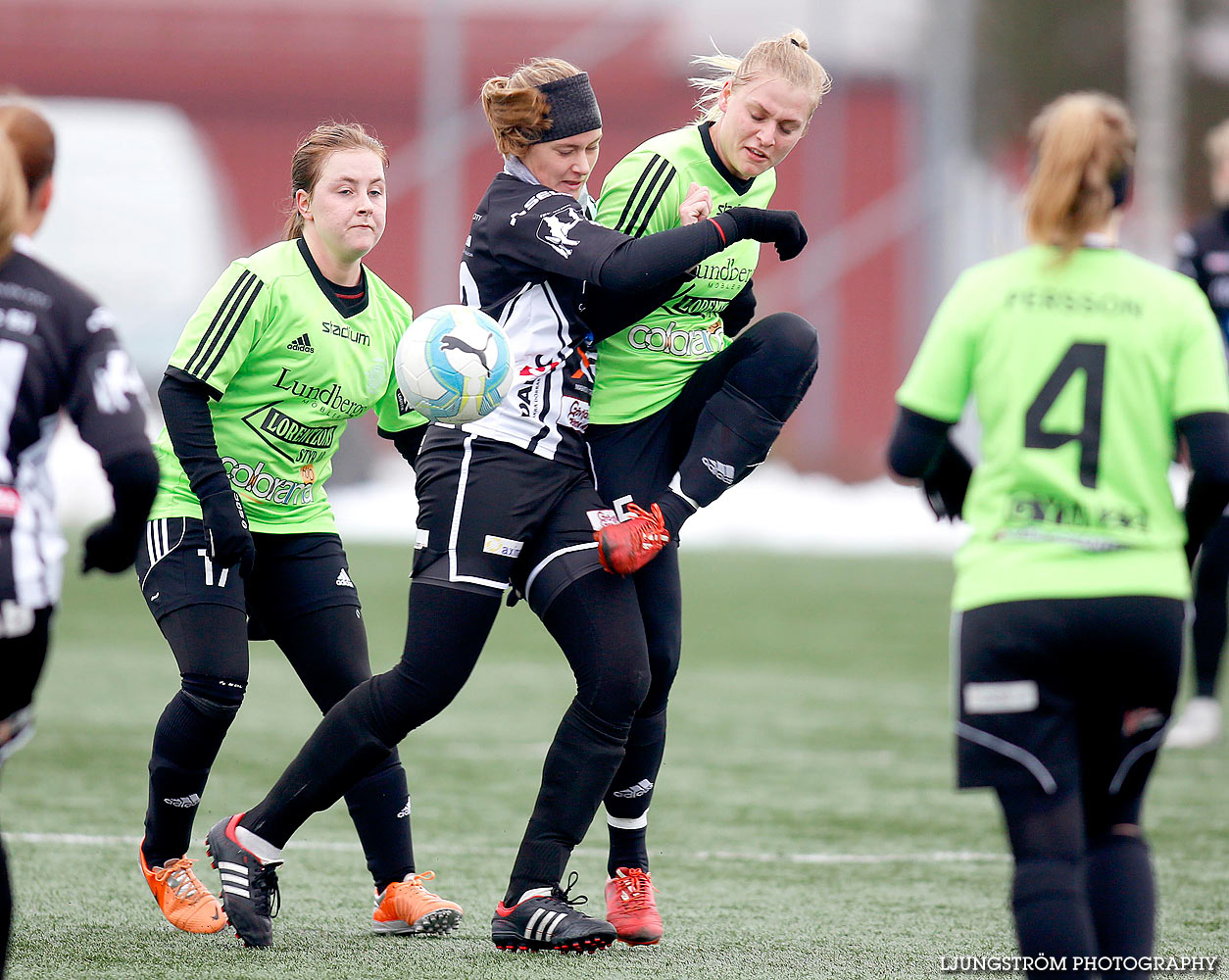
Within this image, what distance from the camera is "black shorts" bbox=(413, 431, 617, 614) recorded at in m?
4.09

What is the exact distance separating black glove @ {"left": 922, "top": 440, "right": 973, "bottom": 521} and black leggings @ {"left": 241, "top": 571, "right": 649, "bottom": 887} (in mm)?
902

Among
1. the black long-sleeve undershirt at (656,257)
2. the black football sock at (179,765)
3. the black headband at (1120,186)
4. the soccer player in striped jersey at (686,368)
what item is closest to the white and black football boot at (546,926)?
the soccer player in striped jersey at (686,368)

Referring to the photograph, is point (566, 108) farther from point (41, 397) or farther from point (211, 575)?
point (41, 397)

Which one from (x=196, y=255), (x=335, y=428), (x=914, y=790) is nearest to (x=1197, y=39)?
(x=196, y=255)

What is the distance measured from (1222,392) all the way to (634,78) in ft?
90.3

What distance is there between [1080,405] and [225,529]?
79.2 inches

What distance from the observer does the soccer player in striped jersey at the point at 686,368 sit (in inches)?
165

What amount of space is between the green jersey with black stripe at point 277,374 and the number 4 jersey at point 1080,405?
1722 mm

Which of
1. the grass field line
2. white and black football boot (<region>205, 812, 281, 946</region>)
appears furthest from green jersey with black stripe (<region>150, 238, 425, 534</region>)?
the grass field line

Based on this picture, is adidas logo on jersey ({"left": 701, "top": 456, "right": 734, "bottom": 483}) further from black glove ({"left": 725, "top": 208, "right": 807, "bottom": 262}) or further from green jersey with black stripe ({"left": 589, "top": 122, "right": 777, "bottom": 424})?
black glove ({"left": 725, "top": 208, "right": 807, "bottom": 262})

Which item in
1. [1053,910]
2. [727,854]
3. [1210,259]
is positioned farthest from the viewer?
[1210,259]

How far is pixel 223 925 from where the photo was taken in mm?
4375

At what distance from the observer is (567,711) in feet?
13.6

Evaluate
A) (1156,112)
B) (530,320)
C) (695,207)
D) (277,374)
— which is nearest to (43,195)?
(277,374)
